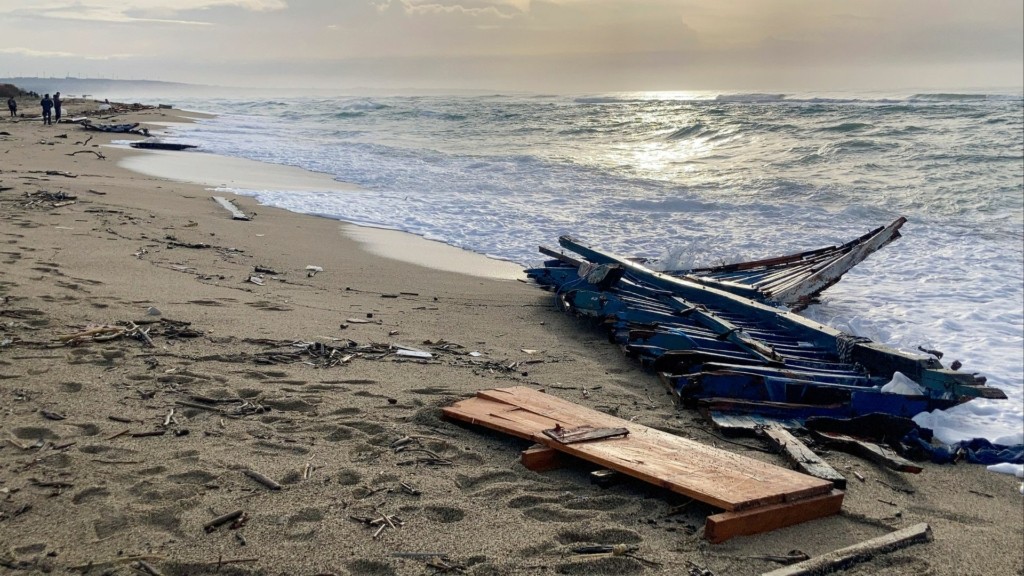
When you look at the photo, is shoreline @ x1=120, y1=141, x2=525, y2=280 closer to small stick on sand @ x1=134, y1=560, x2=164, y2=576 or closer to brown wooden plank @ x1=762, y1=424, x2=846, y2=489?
brown wooden plank @ x1=762, y1=424, x2=846, y2=489

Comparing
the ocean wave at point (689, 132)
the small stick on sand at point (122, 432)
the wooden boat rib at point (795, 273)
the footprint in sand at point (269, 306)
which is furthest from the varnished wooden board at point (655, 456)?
the ocean wave at point (689, 132)

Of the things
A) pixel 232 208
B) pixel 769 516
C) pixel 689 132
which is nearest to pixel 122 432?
pixel 769 516

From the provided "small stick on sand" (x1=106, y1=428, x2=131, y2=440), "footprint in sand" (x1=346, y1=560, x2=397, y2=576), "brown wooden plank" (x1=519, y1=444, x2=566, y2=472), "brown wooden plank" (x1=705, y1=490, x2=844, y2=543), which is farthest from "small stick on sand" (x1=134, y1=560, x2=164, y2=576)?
"brown wooden plank" (x1=705, y1=490, x2=844, y2=543)

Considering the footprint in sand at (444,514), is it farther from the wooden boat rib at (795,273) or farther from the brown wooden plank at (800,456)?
the wooden boat rib at (795,273)

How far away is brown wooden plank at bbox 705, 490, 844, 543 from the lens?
3.41 metres

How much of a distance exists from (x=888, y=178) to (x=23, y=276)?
58.3ft

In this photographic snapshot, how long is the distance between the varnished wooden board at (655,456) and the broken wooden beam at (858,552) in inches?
12.7

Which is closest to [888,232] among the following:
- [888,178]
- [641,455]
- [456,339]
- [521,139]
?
[456,339]

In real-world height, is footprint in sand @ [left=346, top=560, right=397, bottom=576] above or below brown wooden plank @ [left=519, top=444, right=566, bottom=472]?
below

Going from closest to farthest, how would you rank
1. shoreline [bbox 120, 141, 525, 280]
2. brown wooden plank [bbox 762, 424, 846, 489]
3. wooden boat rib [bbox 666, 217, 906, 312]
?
brown wooden plank [bbox 762, 424, 846, 489] < wooden boat rib [bbox 666, 217, 906, 312] < shoreline [bbox 120, 141, 525, 280]

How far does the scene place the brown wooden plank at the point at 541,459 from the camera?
13.5 ft

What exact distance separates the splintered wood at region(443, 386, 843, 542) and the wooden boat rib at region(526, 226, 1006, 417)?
1122 mm

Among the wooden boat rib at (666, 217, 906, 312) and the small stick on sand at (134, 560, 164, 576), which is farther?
the wooden boat rib at (666, 217, 906, 312)

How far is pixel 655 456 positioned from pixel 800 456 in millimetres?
929
